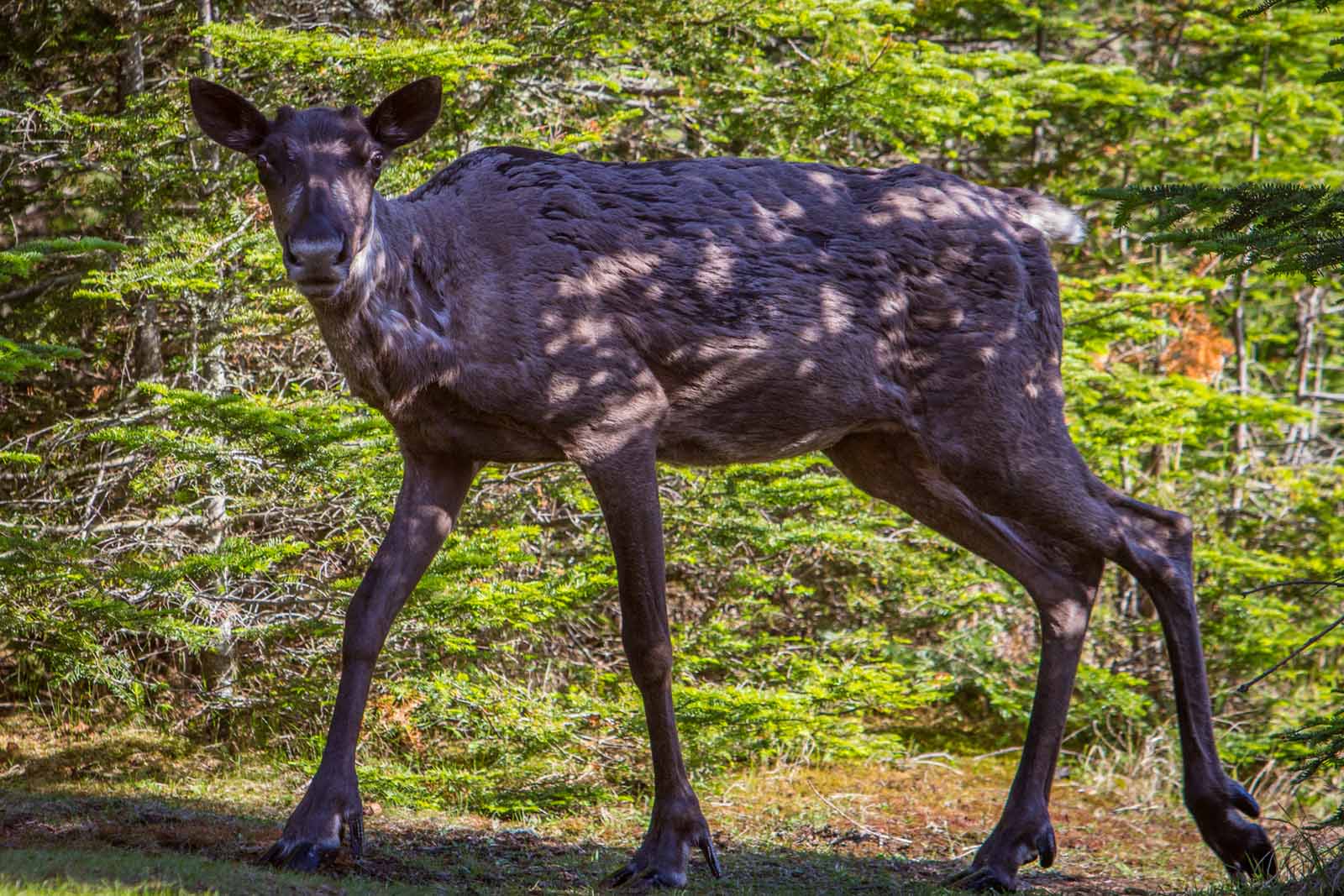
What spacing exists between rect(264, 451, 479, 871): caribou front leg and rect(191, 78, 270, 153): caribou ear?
5.24 feet

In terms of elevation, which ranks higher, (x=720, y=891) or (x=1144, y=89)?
(x=1144, y=89)

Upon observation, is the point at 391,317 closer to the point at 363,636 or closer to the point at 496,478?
the point at 363,636

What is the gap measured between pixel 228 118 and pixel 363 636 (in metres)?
2.37

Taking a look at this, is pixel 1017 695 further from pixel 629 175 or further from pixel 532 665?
pixel 629 175

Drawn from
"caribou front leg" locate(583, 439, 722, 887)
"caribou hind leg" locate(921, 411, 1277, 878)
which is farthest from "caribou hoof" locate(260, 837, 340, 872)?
"caribou hind leg" locate(921, 411, 1277, 878)

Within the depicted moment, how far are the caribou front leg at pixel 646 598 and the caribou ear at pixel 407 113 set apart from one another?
1.70 m

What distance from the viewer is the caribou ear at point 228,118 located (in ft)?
18.7

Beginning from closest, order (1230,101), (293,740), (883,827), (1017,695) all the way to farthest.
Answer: (883,827)
(293,740)
(1017,695)
(1230,101)

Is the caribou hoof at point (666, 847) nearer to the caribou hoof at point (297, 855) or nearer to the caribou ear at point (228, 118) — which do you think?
the caribou hoof at point (297, 855)

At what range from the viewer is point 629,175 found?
6527mm

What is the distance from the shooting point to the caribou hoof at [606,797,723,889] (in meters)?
5.64

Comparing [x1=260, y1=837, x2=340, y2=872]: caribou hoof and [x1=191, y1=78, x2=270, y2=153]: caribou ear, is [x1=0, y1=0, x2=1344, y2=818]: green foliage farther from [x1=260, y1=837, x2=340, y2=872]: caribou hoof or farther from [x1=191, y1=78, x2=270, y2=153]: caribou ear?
[x1=260, y1=837, x2=340, y2=872]: caribou hoof

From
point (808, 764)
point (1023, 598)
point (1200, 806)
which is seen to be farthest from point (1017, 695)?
point (1200, 806)

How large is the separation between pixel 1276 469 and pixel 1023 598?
330 cm
